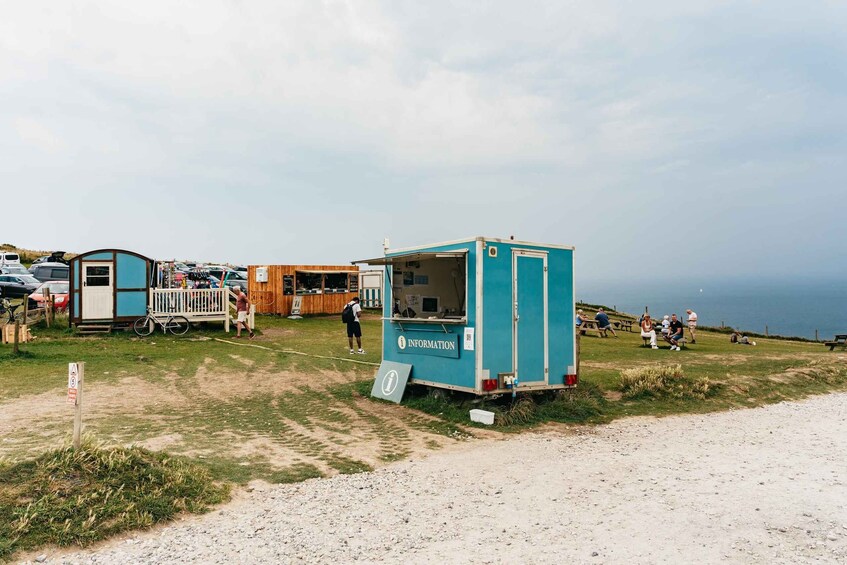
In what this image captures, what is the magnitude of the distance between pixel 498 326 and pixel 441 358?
1228mm

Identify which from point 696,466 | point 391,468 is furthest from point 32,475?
point 696,466

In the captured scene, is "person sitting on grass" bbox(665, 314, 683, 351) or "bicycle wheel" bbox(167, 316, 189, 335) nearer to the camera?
"bicycle wheel" bbox(167, 316, 189, 335)

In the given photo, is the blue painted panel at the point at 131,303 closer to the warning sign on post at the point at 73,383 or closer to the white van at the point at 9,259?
the warning sign on post at the point at 73,383

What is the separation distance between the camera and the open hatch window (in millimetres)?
11391

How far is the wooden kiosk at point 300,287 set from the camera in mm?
27438

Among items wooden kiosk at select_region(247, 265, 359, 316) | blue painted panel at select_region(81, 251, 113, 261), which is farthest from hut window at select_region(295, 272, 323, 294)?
blue painted panel at select_region(81, 251, 113, 261)

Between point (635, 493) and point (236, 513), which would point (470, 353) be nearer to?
point (635, 493)

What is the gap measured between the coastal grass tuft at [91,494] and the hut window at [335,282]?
22.7m

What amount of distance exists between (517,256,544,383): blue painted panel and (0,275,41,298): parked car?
24829mm

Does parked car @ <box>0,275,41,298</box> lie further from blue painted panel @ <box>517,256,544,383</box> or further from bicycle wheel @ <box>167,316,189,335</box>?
blue painted panel @ <box>517,256,544,383</box>

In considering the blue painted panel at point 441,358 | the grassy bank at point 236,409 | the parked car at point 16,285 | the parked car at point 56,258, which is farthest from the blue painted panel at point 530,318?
the parked car at point 16,285

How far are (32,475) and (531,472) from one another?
4962mm

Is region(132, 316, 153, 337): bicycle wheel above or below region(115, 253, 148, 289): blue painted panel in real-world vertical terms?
below

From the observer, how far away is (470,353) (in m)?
9.29
